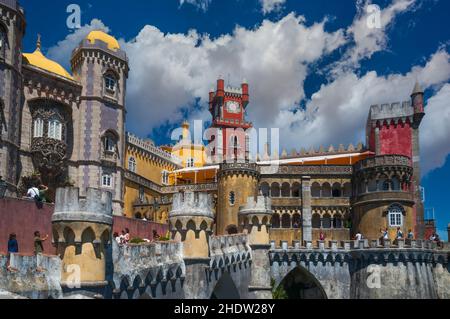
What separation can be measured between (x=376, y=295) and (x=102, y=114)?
2983 centimetres

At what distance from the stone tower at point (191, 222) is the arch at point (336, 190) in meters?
35.3

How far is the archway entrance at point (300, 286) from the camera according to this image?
53.8 m

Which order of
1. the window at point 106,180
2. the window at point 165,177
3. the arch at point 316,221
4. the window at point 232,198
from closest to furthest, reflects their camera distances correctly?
1. the window at point 106,180
2. the window at point 232,198
3. the arch at point 316,221
4. the window at point 165,177

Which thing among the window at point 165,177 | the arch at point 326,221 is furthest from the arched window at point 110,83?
the arch at point 326,221

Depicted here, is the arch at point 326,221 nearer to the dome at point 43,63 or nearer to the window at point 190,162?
the window at point 190,162

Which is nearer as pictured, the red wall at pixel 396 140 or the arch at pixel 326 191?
the red wall at pixel 396 140

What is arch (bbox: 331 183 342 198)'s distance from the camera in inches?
2377

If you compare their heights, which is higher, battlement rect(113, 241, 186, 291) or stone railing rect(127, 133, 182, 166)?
stone railing rect(127, 133, 182, 166)

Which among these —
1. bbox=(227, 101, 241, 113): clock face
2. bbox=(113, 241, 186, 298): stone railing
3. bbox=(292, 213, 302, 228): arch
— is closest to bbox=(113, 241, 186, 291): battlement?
bbox=(113, 241, 186, 298): stone railing

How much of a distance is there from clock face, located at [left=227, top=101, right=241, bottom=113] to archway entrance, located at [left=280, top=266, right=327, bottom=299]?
4071 centimetres

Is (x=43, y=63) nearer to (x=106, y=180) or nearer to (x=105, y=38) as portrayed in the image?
(x=105, y=38)

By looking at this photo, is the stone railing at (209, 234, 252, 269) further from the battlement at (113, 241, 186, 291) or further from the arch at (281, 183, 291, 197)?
the arch at (281, 183, 291, 197)

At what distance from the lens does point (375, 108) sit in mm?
63000
